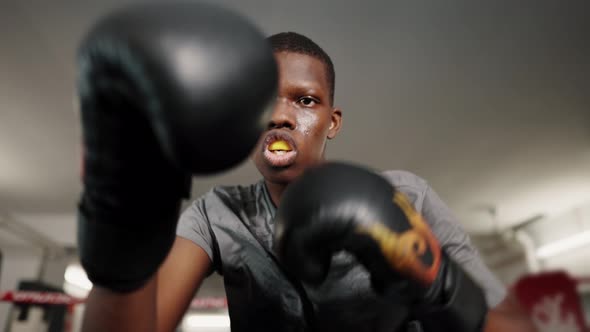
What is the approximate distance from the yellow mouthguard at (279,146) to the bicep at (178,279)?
0.28 metres

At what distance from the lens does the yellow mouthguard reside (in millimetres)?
936

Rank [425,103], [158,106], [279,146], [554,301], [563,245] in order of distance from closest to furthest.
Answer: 1. [158,106]
2. [279,146]
3. [425,103]
4. [554,301]
5. [563,245]

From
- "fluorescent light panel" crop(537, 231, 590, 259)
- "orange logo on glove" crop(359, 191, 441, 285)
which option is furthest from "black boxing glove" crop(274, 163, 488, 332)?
"fluorescent light panel" crop(537, 231, 590, 259)

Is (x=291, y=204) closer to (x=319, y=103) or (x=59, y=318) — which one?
(x=319, y=103)

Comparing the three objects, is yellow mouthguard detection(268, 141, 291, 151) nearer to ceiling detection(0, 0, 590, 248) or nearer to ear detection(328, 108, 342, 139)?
ear detection(328, 108, 342, 139)

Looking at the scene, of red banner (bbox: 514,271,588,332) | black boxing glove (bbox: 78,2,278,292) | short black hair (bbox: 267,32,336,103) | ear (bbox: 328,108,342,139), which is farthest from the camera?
red banner (bbox: 514,271,588,332)

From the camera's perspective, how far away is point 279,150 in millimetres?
938

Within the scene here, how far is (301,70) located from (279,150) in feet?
0.68

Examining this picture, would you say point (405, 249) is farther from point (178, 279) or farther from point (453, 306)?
point (178, 279)

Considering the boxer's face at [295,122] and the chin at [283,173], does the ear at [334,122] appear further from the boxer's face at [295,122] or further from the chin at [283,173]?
the chin at [283,173]

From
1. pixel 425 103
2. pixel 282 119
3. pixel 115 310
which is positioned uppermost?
pixel 425 103

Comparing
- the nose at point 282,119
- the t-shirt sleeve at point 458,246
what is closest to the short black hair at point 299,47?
the nose at point 282,119

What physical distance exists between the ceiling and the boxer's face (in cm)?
161

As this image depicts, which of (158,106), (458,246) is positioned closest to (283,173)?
(458,246)
